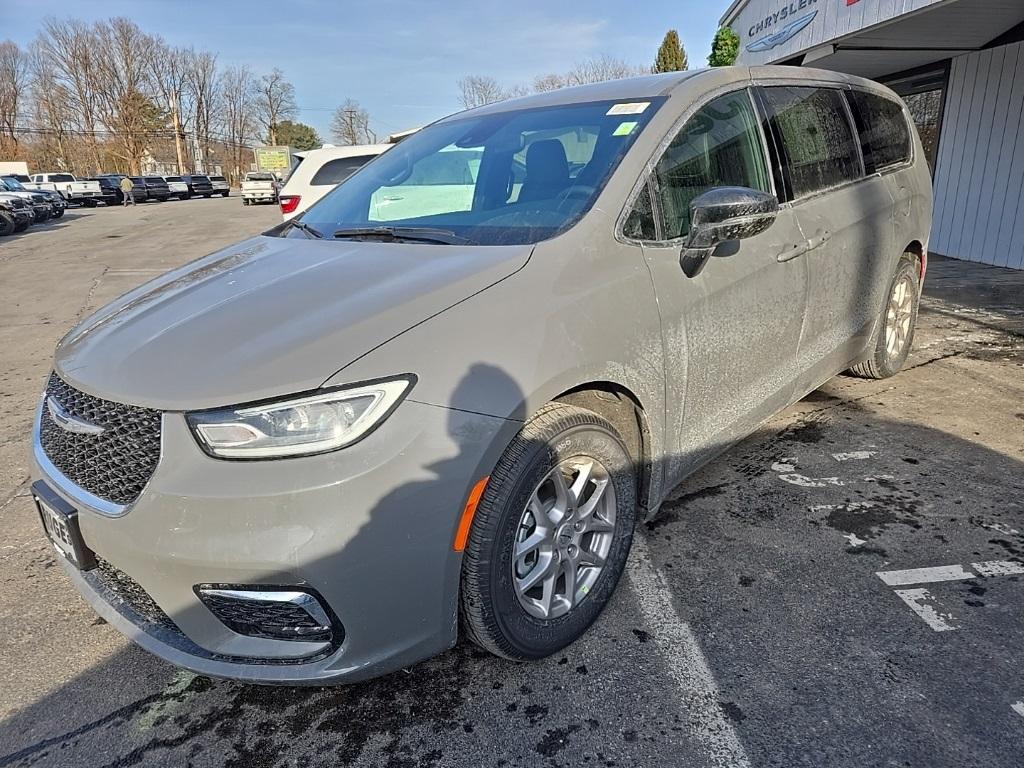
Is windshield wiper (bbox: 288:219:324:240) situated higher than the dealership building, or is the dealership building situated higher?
the dealership building

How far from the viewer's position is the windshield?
239cm

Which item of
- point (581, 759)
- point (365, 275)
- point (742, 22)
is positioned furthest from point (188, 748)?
point (742, 22)

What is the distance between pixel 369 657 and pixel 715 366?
1.65m

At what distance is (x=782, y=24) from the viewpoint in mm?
11461

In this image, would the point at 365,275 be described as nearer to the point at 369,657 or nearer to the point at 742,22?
the point at 369,657

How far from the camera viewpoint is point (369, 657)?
1.78 m

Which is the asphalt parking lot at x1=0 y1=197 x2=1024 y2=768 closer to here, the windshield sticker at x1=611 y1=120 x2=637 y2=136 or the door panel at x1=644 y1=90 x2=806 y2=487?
the door panel at x1=644 y1=90 x2=806 y2=487

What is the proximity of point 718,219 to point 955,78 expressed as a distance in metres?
10.4

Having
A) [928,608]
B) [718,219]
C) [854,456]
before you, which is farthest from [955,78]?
[928,608]

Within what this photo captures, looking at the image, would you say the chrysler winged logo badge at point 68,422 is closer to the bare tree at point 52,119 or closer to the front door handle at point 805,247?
the front door handle at point 805,247

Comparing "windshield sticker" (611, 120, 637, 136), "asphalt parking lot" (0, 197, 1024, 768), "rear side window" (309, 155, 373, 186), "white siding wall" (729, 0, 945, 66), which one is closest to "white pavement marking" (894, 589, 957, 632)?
"asphalt parking lot" (0, 197, 1024, 768)

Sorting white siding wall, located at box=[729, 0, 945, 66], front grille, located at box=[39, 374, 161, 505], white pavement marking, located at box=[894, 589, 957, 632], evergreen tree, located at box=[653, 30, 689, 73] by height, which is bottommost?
white pavement marking, located at box=[894, 589, 957, 632]

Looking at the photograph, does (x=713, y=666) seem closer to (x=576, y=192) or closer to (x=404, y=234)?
(x=576, y=192)

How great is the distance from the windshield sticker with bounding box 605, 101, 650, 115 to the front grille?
6.55ft
